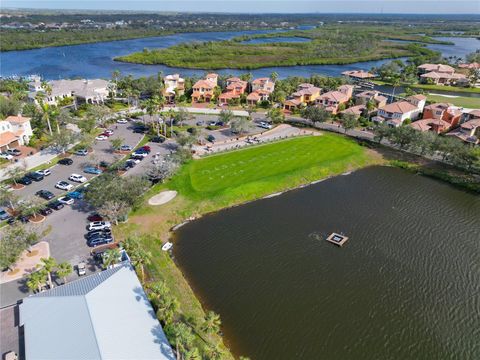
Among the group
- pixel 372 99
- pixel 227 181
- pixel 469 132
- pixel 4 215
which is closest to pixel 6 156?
pixel 4 215

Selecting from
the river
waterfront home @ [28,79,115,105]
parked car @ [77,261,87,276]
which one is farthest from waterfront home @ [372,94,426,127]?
waterfront home @ [28,79,115,105]

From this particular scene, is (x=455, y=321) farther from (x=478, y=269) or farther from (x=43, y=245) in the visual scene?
(x=43, y=245)

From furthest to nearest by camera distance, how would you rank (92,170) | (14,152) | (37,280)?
(14,152)
(92,170)
(37,280)

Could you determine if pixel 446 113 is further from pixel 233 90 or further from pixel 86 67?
pixel 86 67

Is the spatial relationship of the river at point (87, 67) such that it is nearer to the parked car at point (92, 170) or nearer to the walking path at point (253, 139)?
the walking path at point (253, 139)

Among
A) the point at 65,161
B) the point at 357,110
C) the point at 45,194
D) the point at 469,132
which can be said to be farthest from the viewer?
the point at 357,110

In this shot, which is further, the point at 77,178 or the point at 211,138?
the point at 211,138

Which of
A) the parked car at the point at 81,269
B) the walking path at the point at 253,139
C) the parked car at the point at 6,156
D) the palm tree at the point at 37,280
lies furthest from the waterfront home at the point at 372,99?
the palm tree at the point at 37,280
